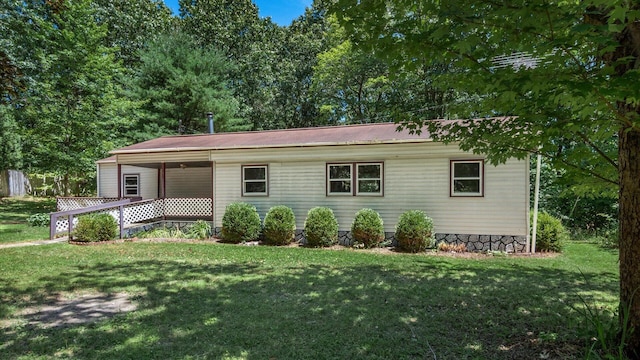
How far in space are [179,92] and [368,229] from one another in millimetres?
17280

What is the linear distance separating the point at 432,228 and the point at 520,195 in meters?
2.45

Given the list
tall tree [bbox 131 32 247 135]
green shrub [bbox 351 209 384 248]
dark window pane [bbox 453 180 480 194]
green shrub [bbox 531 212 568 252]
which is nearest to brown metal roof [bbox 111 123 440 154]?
dark window pane [bbox 453 180 480 194]

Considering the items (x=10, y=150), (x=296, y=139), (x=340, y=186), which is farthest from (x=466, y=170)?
(x=10, y=150)

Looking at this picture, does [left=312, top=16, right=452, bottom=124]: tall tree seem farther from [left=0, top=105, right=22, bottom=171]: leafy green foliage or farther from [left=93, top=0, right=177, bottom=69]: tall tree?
[left=0, top=105, right=22, bottom=171]: leafy green foliage

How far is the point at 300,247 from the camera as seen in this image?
34.3ft

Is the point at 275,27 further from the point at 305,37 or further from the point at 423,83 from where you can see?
the point at 423,83

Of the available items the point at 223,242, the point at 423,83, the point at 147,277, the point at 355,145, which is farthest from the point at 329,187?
the point at 423,83

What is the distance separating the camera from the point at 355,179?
11023mm

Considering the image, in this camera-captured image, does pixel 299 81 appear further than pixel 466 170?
Yes

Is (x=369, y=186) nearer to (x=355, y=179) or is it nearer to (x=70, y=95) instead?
(x=355, y=179)

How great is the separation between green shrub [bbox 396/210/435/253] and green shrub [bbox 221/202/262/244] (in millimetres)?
4343

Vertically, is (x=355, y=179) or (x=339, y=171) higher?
(x=339, y=171)

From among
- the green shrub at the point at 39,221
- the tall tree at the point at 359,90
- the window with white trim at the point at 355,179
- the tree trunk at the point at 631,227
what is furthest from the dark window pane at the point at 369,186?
→ the green shrub at the point at 39,221

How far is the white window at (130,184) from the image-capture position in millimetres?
16797
